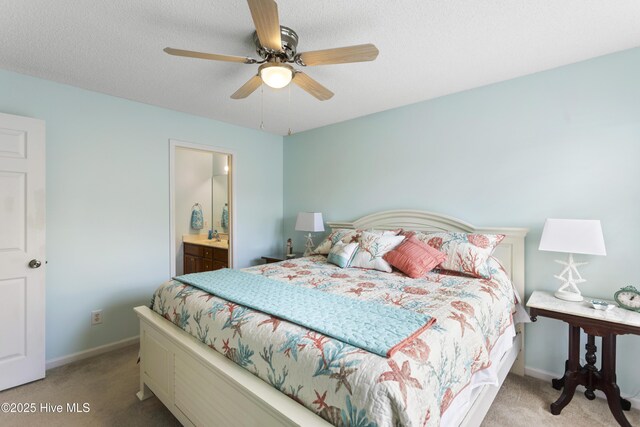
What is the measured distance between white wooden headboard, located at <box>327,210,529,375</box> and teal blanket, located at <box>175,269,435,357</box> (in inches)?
60.5

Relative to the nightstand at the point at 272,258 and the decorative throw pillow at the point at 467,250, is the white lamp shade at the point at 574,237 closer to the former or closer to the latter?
the decorative throw pillow at the point at 467,250

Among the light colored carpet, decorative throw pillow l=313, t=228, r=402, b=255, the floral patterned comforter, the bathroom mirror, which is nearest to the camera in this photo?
the floral patterned comforter

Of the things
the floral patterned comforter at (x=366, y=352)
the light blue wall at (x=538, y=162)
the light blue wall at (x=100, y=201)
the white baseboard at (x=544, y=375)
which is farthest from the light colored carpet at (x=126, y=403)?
the floral patterned comforter at (x=366, y=352)

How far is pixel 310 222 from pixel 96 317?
2340 millimetres

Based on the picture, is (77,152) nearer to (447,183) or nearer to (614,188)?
(447,183)

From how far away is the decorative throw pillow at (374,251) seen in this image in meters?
2.57

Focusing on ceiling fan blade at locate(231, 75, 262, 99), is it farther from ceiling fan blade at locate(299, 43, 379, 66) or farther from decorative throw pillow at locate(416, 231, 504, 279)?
decorative throw pillow at locate(416, 231, 504, 279)

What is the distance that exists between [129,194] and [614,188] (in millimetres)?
4075

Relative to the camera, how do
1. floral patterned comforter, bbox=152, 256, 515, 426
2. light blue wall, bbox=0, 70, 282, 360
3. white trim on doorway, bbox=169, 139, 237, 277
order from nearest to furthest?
floral patterned comforter, bbox=152, 256, 515, 426
light blue wall, bbox=0, 70, 282, 360
white trim on doorway, bbox=169, 139, 237, 277

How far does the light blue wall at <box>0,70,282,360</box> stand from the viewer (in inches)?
101

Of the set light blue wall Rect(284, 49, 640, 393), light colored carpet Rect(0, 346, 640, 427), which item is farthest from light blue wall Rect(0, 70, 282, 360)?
light blue wall Rect(284, 49, 640, 393)

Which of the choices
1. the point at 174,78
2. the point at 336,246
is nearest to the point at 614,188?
the point at 336,246

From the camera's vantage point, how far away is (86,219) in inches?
108

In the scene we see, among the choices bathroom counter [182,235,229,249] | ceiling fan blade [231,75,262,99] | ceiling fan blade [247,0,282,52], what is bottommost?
bathroom counter [182,235,229,249]
